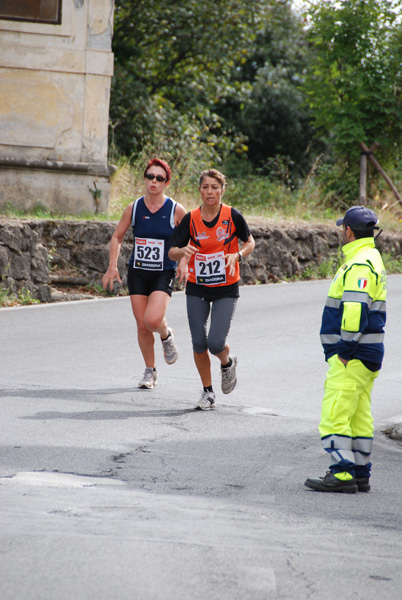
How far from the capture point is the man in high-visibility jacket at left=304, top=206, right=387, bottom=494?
5.20 meters

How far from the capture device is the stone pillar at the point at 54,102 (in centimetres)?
1692

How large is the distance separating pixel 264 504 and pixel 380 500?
771 mm

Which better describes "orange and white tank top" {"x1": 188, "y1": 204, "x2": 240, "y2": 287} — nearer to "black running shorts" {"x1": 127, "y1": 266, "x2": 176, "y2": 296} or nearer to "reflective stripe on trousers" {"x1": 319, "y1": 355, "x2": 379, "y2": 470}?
"black running shorts" {"x1": 127, "y1": 266, "x2": 176, "y2": 296}

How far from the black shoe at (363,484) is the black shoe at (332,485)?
8 cm

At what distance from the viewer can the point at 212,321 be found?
749cm

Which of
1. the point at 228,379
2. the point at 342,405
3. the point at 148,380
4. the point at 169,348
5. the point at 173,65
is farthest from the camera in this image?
the point at 173,65

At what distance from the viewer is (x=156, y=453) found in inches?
234

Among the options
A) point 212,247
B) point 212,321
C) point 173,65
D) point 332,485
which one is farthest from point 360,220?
point 173,65

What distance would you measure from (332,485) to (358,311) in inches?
40.5

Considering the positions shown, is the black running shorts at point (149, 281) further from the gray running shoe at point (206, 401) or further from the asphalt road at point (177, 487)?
the gray running shoe at point (206, 401)

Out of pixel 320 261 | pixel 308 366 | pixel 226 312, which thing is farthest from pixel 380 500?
pixel 320 261

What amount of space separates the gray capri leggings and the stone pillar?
10.0 metres

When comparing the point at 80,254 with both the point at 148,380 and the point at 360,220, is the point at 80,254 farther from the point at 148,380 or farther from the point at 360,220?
the point at 360,220

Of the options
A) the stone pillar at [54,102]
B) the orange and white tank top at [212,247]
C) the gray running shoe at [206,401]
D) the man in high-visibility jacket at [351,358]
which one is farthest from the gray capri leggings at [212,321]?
the stone pillar at [54,102]
